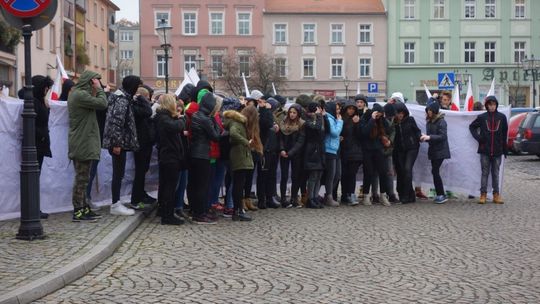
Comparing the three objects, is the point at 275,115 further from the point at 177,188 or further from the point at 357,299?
the point at 357,299

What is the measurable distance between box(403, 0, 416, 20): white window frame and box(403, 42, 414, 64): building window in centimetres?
254

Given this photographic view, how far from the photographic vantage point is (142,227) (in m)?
10.7

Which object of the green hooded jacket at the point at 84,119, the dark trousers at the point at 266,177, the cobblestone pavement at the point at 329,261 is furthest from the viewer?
the dark trousers at the point at 266,177

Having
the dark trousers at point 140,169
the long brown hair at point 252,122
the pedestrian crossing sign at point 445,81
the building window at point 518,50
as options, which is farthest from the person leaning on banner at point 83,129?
the building window at point 518,50

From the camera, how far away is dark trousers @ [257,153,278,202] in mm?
12781

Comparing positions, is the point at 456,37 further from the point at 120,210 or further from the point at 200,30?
the point at 120,210

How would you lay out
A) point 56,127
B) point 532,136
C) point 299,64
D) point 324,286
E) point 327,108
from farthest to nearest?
1. point 299,64
2. point 532,136
3. point 327,108
4. point 56,127
5. point 324,286

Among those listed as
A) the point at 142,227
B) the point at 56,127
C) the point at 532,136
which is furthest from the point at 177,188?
the point at 532,136

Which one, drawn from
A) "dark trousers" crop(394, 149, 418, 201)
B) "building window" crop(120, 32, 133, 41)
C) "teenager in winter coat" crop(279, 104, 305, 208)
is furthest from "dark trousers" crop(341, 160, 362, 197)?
"building window" crop(120, 32, 133, 41)

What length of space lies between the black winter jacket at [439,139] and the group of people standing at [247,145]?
0.06ft

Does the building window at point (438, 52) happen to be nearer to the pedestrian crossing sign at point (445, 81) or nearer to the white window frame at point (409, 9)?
the white window frame at point (409, 9)

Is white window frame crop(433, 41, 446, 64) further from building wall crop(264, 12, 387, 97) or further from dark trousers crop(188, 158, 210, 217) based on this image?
dark trousers crop(188, 158, 210, 217)

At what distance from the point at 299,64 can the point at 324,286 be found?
6809cm

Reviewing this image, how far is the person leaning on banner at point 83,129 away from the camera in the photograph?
400 inches
